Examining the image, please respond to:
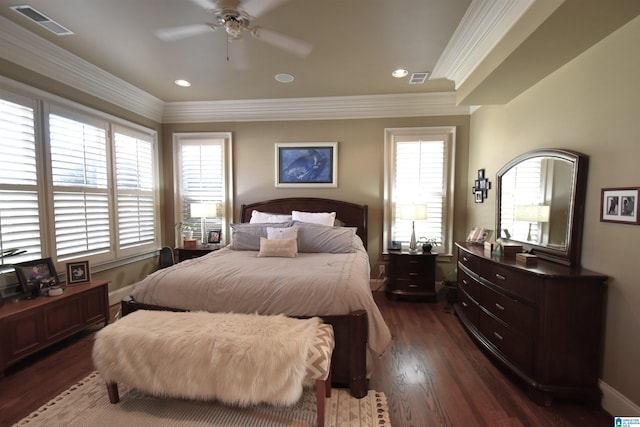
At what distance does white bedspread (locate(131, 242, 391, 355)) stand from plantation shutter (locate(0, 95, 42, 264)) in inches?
54.6

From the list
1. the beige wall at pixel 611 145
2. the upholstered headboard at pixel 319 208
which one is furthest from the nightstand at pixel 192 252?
the beige wall at pixel 611 145

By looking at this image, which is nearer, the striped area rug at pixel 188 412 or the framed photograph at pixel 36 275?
the striped area rug at pixel 188 412

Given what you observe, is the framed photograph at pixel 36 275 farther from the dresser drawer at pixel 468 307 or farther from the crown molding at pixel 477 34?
the crown molding at pixel 477 34

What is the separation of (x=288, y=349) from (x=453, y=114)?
391 centimetres

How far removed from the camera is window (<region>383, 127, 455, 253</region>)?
407 cm

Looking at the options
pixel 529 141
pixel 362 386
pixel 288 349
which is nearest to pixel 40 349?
pixel 288 349

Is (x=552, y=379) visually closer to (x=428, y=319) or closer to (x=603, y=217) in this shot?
(x=603, y=217)

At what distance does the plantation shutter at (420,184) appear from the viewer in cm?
409

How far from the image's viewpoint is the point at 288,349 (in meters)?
1.59

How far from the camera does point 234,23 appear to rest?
7.00 feet

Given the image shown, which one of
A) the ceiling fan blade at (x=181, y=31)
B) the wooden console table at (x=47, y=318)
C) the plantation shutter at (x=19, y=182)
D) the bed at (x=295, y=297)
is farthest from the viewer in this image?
the plantation shutter at (x=19, y=182)

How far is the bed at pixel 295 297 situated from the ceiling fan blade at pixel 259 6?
6.80 ft

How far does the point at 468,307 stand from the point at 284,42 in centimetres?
320

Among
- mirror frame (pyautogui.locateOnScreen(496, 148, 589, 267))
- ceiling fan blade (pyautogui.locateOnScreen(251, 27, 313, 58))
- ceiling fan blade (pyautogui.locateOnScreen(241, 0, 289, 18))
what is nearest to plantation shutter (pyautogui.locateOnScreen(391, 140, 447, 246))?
mirror frame (pyautogui.locateOnScreen(496, 148, 589, 267))
